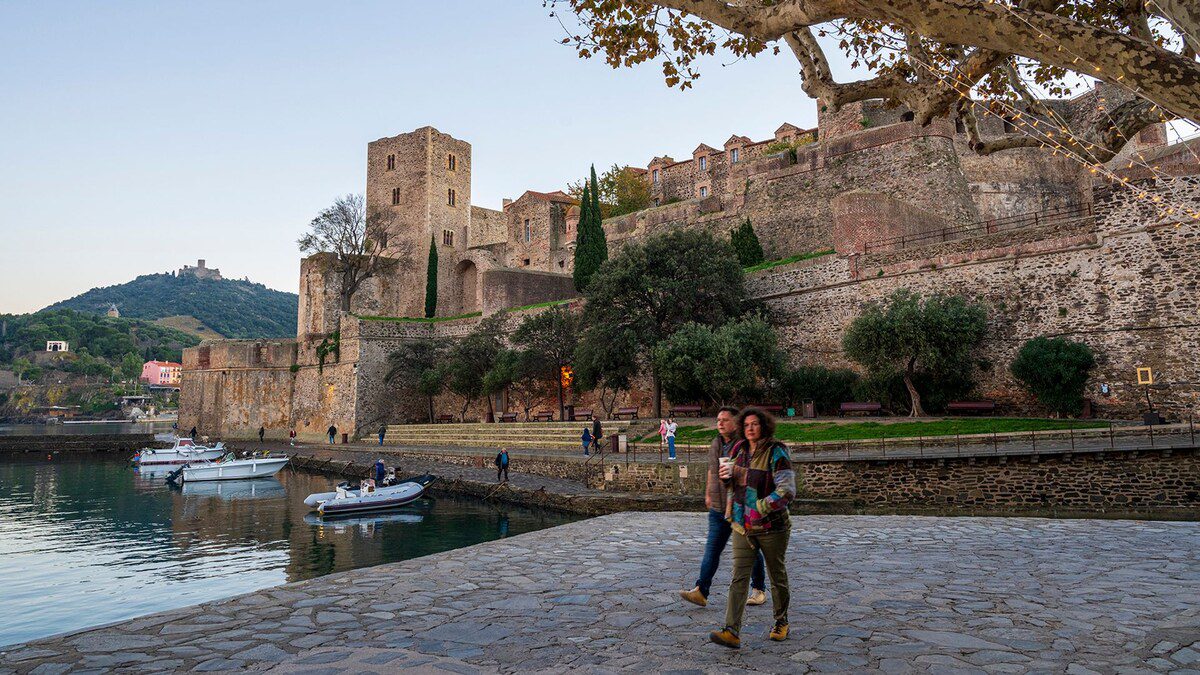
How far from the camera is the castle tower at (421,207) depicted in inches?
1981

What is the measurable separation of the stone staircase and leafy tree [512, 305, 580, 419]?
9.70 ft

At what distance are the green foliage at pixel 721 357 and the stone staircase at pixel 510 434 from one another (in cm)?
242

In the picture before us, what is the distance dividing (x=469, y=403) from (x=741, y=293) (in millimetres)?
16898

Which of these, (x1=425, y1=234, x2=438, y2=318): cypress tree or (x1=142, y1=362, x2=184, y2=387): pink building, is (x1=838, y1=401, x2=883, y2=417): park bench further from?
(x1=142, y1=362, x2=184, y2=387): pink building

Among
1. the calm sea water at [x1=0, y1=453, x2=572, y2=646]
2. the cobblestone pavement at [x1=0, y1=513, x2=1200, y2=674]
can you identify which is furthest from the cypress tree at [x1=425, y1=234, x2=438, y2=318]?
the cobblestone pavement at [x1=0, y1=513, x2=1200, y2=674]

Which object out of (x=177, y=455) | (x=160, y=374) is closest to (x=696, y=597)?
(x=177, y=455)

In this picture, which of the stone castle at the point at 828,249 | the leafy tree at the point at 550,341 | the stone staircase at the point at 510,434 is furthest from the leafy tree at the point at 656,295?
the leafy tree at the point at 550,341

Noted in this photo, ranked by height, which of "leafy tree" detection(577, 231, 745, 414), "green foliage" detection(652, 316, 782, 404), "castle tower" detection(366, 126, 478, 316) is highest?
"castle tower" detection(366, 126, 478, 316)

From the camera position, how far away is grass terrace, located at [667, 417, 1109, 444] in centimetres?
1656

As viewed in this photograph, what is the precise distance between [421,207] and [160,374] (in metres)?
86.9

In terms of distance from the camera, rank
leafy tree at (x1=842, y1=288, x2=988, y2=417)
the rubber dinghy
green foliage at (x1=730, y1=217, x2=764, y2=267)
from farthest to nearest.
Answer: green foliage at (x1=730, y1=217, x2=764, y2=267), leafy tree at (x1=842, y1=288, x2=988, y2=417), the rubber dinghy

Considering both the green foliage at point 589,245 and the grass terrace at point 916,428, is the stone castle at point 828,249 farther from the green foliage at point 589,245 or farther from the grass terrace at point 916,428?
the green foliage at point 589,245

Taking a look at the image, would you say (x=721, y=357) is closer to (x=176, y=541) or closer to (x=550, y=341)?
(x=550, y=341)

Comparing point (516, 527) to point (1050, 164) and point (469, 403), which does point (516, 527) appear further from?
point (1050, 164)
